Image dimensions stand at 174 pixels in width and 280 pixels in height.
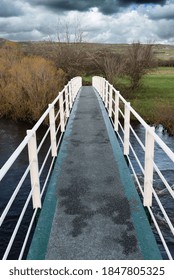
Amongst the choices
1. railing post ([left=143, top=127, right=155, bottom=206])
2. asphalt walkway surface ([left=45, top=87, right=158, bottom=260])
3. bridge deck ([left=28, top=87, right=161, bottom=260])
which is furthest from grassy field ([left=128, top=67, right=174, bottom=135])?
railing post ([left=143, top=127, right=155, bottom=206])

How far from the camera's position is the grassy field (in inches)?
1069

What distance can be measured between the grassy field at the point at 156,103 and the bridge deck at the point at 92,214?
19.1 meters

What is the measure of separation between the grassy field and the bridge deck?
19.1 metres

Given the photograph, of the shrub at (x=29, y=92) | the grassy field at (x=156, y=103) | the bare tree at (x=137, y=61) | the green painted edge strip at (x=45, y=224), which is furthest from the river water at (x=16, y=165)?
the bare tree at (x=137, y=61)

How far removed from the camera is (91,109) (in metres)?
14.2

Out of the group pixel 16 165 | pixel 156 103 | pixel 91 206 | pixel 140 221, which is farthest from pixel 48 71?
pixel 140 221

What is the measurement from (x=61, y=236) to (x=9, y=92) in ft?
93.2

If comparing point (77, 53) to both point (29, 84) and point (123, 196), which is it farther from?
point (123, 196)

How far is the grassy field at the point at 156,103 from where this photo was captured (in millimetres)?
27156

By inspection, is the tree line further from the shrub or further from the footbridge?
the footbridge

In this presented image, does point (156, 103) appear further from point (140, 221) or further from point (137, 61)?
point (140, 221)

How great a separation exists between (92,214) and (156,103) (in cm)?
2917

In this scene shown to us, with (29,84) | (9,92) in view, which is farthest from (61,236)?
(9,92)

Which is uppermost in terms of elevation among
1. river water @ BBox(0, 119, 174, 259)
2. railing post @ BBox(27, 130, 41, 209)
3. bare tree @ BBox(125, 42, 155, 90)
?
bare tree @ BBox(125, 42, 155, 90)
